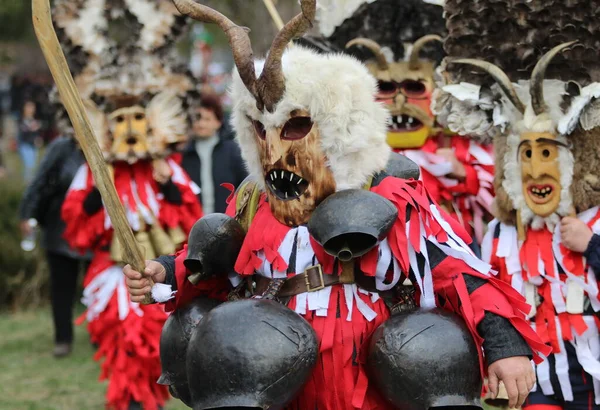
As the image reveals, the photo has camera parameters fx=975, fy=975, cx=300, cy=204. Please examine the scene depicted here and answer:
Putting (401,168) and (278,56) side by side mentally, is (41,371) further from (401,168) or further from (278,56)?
(278,56)

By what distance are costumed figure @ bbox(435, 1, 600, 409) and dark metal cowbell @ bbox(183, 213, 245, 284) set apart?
57.3 inches

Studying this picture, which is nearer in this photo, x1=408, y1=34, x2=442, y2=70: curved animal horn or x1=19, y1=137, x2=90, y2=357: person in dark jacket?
x1=408, y1=34, x2=442, y2=70: curved animal horn

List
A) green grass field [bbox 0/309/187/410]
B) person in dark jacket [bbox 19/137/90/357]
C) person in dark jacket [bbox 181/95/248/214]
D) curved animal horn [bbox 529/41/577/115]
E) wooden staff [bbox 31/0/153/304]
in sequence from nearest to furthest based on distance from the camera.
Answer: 1. wooden staff [bbox 31/0/153/304]
2. curved animal horn [bbox 529/41/577/115]
3. green grass field [bbox 0/309/187/410]
4. person in dark jacket [bbox 19/137/90/357]
5. person in dark jacket [bbox 181/95/248/214]


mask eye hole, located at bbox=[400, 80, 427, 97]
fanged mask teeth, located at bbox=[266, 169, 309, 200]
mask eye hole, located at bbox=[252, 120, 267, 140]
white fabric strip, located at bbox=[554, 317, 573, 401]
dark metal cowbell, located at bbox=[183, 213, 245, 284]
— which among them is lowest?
white fabric strip, located at bbox=[554, 317, 573, 401]

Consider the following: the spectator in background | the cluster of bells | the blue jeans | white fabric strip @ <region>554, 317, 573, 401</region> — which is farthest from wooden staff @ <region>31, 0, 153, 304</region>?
the blue jeans

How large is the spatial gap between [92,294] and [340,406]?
9.74 ft

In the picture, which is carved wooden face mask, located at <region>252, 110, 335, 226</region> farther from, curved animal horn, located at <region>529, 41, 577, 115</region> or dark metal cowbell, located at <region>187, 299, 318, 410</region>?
curved animal horn, located at <region>529, 41, 577, 115</region>

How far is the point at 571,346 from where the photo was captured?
411 cm

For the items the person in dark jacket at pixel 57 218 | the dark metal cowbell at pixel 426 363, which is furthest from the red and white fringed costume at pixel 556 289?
the person in dark jacket at pixel 57 218

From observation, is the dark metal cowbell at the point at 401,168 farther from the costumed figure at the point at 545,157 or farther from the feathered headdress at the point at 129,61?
the feathered headdress at the point at 129,61

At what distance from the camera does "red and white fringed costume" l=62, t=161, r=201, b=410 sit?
552 centimetres

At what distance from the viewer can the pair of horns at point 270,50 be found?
2973 millimetres

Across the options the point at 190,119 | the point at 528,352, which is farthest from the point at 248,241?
the point at 190,119

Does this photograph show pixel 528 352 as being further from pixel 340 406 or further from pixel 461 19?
pixel 461 19
